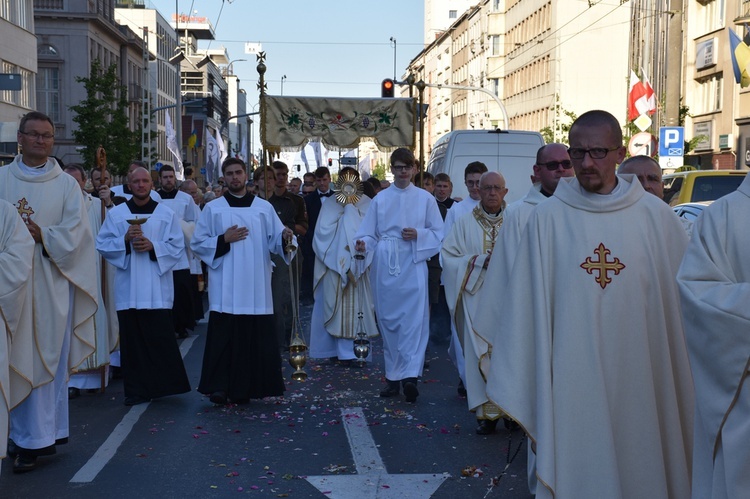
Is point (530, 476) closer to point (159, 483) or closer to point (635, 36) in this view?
point (159, 483)

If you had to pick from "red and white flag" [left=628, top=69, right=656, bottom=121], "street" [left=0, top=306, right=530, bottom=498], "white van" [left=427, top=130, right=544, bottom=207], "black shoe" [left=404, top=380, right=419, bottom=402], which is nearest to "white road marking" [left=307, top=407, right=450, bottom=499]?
"street" [left=0, top=306, right=530, bottom=498]

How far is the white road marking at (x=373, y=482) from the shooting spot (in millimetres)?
6738

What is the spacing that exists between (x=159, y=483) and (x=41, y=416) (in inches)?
38.5

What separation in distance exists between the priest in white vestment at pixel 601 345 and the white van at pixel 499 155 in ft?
41.3

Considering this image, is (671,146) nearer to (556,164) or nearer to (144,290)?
(144,290)

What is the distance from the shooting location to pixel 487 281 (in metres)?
5.64

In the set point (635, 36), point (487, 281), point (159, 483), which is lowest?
point (159, 483)

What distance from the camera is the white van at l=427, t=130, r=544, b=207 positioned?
1795 centimetres

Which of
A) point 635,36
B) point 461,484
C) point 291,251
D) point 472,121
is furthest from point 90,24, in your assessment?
point 461,484

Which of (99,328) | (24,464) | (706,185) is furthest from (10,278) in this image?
(706,185)

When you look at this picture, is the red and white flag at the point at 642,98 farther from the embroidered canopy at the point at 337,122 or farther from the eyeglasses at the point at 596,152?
the eyeglasses at the point at 596,152

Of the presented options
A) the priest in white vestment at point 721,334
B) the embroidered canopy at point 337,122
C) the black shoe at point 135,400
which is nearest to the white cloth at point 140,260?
the black shoe at point 135,400

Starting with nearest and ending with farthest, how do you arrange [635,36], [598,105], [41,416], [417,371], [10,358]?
[10,358], [41,416], [417,371], [635,36], [598,105]

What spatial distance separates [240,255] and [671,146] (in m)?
13.5
